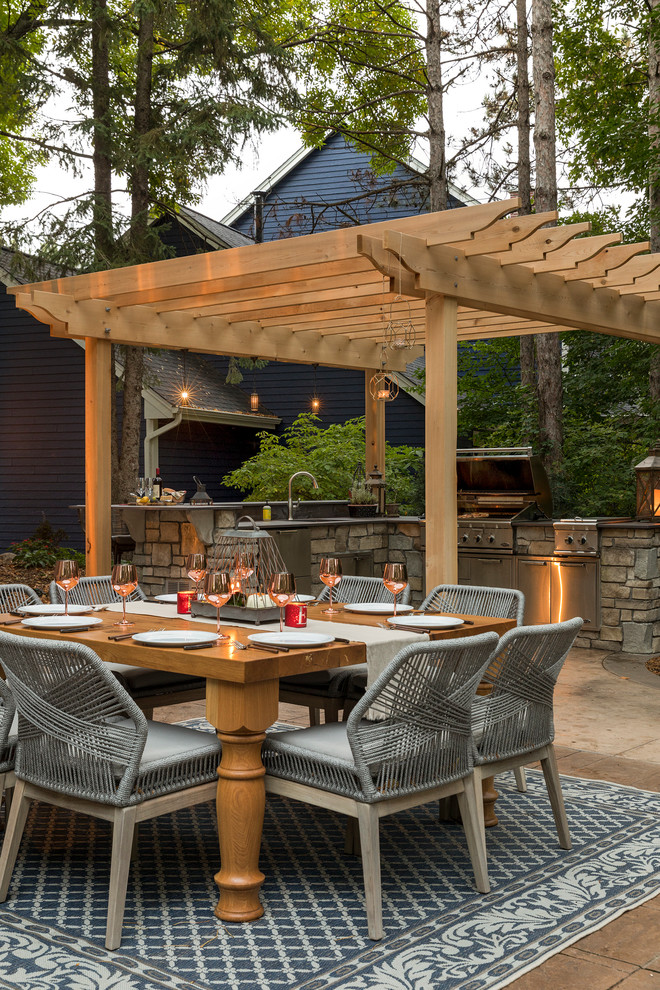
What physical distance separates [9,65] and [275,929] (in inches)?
484

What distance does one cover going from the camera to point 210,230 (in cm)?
1580

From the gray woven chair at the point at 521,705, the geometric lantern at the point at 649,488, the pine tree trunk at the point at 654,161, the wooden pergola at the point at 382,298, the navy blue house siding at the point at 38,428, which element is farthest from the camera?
the navy blue house siding at the point at 38,428

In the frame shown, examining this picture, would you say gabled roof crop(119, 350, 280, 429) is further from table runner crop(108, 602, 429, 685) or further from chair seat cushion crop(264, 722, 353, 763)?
chair seat cushion crop(264, 722, 353, 763)

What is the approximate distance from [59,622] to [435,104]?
36.0 feet

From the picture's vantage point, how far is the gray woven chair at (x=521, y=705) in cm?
380

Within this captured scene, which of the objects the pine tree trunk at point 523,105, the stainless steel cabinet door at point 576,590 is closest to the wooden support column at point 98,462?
the stainless steel cabinet door at point 576,590

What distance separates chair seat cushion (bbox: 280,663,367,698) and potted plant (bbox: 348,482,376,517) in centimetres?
551

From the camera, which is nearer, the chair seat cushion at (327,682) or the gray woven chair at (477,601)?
the chair seat cushion at (327,682)

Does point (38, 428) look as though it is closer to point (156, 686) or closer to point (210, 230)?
point (210, 230)

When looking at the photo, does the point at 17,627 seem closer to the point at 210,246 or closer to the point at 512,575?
the point at 512,575

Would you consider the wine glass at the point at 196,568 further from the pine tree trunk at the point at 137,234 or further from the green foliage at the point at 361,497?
the pine tree trunk at the point at 137,234

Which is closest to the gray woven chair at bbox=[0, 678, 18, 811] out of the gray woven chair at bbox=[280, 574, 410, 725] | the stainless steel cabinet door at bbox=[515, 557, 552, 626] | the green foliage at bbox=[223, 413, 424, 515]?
the gray woven chair at bbox=[280, 574, 410, 725]

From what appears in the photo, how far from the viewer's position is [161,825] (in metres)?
4.50

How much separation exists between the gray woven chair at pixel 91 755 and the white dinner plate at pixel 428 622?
1023 mm
